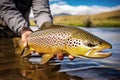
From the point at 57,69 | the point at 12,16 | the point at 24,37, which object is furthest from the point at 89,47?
the point at 12,16

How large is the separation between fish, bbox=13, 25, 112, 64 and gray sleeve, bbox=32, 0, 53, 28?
2.20 ft

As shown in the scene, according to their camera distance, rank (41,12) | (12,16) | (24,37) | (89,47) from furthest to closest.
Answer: (41,12)
(12,16)
(24,37)
(89,47)

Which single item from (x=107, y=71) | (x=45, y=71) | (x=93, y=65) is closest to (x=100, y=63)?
(x=93, y=65)

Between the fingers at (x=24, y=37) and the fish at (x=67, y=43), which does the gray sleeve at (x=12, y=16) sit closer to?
the fingers at (x=24, y=37)

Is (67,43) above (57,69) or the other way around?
above

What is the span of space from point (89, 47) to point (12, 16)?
4.73 feet

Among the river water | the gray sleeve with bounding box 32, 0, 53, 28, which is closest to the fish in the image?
the river water

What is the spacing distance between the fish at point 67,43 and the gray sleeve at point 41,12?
67 centimetres

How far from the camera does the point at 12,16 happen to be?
3.49 m

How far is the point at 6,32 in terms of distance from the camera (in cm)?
535

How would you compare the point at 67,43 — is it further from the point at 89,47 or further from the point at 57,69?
the point at 57,69

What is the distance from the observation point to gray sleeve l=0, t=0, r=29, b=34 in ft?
11.0

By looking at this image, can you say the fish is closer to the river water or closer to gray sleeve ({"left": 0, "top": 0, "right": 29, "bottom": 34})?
the river water

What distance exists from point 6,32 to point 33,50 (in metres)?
2.58
